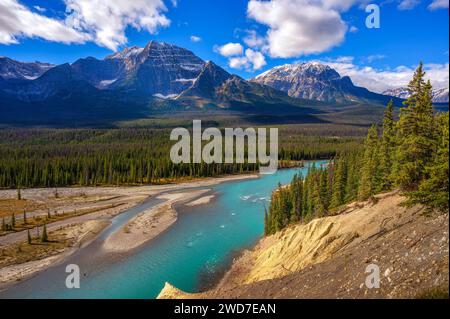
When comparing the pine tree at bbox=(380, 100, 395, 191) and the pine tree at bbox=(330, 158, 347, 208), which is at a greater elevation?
the pine tree at bbox=(380, 100, 395, 191)

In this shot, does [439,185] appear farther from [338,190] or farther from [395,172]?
[338,190]

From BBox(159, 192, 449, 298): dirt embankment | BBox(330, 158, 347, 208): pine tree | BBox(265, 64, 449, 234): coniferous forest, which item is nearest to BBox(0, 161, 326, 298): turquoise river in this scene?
BBox(265, 64, 449, 234): coniferous forest

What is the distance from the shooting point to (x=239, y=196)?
374 feet

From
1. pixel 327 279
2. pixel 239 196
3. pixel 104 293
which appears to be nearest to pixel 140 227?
pixel 104 293

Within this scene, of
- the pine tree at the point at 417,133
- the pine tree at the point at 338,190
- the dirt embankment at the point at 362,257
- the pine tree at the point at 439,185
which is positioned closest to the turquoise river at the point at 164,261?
the dirt embankment at the point at 362,257

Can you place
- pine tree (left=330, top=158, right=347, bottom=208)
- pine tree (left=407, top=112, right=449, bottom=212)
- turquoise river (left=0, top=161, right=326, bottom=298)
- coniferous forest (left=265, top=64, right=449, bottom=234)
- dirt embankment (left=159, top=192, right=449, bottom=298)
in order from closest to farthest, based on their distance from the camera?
dirt embankment (left=159, top=192, right=449, bottom=298) → pine tree (left=407, top=112, right=449, bottom=212) → coniferous forest (left=265, top=64, right=449, bottom=234) → turquoise river (left=0, top=161, right=326, bottom=298) → pine tree (left=330, top=158, right=347, bottom=208)

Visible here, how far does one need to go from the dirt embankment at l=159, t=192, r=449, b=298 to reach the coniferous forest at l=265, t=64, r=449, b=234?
8.66 feet

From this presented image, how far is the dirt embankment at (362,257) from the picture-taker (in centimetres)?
1902

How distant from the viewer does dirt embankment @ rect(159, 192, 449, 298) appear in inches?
749

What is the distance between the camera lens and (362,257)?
24812mm

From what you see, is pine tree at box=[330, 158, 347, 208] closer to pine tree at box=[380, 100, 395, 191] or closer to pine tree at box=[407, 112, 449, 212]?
pine tree at box=[380, 100, 395, 191]

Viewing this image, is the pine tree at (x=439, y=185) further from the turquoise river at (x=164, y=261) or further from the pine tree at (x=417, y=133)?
the turquoise river at (x=164, y=261)

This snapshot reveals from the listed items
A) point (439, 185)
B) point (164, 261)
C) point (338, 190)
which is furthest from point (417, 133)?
point (164, 261)
